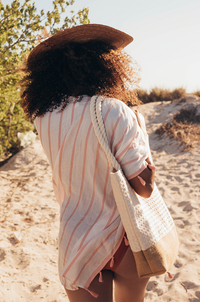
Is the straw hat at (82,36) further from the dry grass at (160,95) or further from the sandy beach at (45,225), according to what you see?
the dry grass at (160,95)

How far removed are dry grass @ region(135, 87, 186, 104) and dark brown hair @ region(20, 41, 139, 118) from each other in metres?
11.4

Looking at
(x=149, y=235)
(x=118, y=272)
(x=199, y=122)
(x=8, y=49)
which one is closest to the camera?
(x=149, y=235)

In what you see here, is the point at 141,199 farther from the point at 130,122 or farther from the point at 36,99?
the point at 36,99

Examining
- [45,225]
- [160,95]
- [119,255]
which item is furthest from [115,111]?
[160,95]

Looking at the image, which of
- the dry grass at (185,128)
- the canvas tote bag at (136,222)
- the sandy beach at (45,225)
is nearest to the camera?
the canvas tote bag at (136,222)

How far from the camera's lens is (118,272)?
3.71 feet

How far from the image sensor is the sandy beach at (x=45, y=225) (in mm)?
2430

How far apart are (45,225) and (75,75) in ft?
9.98

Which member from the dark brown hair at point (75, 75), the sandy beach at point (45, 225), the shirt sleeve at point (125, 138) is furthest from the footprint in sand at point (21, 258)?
the shirt sleeve at point (125, 138)

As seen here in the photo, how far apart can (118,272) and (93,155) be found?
0.54 metres

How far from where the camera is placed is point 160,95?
41.5ft

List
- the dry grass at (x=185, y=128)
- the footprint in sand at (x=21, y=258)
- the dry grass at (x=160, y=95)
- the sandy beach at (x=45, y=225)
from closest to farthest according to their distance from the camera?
the sandy beach at (x=45, y=225) < the footprint in sand at (x=21, y=258) < the dry grass at (x=185, y=128) < the dry grass at (x=160, y=95)

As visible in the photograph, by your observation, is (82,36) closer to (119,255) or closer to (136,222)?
(136,222)

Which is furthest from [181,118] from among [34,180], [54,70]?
[54,70]
